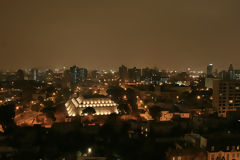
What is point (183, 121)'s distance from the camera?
32.6 ft

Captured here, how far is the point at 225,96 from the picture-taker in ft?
41.7

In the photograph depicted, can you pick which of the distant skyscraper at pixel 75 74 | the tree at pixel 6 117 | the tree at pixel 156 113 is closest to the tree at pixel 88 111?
the tree at pixel 156 113

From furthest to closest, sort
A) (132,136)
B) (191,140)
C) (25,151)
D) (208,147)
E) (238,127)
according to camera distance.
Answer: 1. (238,127)
2. (132,136)
3. (191,140)
4. (25,151)
5. (208,147)

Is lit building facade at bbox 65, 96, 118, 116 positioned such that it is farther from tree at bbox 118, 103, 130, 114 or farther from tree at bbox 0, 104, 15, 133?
tree at bbox 0, 104, 15, 133

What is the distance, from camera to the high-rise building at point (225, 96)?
41.5 ft

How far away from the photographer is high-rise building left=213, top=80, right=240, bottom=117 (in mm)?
12662

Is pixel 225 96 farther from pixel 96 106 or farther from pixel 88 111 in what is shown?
pixel 88 111

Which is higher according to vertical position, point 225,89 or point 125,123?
point 225,89

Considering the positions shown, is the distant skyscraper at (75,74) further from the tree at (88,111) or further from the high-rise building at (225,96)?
the high-rise building at (225,96)

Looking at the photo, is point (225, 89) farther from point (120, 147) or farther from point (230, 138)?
point (120, 147)

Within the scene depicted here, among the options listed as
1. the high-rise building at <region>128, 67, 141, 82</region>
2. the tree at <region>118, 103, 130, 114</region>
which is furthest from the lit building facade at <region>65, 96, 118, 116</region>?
the high-rise building at <region>128, 67, 141, 82</region>

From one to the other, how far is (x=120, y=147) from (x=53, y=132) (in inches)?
117

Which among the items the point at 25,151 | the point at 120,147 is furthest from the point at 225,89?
the point at 25,151

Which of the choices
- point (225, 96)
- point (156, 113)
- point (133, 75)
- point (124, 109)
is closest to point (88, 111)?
point (124, 109)
